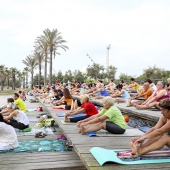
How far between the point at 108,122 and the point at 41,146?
187cm

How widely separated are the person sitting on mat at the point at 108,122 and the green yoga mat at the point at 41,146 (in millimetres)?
813

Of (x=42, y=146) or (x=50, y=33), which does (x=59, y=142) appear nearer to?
(x=42, y=146)

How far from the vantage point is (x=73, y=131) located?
6.84 metres

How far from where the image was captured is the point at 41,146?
695cm

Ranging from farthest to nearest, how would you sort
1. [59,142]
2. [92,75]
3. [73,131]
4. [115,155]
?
1. [92,75]
2. [59,142]
3. [73,131]
4. [115,155]

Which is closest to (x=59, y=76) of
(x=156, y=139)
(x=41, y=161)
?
(x=41, y=161)

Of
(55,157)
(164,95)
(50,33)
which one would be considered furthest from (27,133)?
(50,33)

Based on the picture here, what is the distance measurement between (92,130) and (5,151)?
2.06 m

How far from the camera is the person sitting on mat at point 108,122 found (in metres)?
6.29

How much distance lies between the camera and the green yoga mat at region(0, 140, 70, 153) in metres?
6.49

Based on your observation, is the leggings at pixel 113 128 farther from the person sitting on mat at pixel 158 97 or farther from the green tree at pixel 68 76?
the green tree at pixel 68 76

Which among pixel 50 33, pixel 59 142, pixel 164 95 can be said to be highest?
pixel 50 33

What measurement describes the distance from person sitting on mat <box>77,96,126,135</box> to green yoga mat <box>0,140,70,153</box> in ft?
2.67

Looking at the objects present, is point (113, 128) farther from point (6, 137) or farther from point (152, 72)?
point (152, 72)
